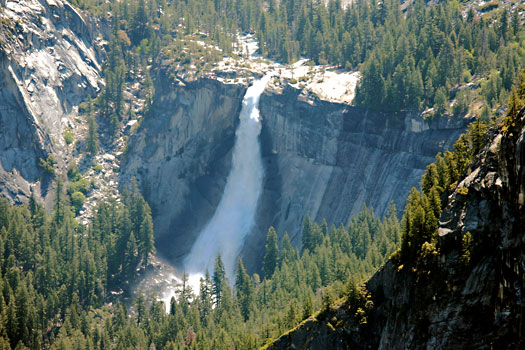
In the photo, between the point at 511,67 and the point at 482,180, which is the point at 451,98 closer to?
the point at 511,67

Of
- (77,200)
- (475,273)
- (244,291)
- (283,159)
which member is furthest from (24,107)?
(475,273)

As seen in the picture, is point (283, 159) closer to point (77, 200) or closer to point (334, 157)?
point (334, 157)

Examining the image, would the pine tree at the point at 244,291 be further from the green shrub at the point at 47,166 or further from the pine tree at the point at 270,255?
the green shrub at the point at 47,166

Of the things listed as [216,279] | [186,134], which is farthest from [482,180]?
[186,134]

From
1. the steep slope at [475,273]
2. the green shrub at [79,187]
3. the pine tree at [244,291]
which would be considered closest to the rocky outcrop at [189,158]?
the green shrub at [79,187]

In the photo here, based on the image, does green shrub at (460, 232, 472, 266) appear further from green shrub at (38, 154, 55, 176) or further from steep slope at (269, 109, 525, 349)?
green shrub at (38, 154, 55, 176)

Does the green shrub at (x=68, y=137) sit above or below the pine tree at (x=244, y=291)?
above
